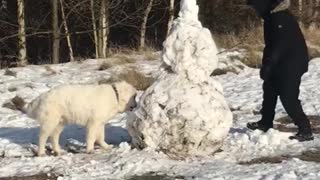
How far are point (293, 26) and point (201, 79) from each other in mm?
1289

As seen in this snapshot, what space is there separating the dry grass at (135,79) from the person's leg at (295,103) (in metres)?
6.12

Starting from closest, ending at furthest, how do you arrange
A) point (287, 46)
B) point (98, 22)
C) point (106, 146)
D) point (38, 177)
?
point (38, 177)
point (287, 46)
point (106, 146)
point (98, 22)

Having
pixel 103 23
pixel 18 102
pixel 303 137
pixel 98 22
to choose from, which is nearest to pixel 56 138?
pixel 303 137

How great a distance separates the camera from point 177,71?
734 cm

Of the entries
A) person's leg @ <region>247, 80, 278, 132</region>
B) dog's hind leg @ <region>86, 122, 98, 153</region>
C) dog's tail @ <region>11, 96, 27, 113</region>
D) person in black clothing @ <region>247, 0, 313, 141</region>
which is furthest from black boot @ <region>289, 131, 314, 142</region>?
dog's tail @ <region>11, 96, 27, 113</region>

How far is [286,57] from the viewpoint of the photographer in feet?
24.5

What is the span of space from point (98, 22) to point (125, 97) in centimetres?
1912

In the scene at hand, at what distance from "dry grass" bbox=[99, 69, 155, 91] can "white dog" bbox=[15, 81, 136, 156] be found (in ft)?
18.7

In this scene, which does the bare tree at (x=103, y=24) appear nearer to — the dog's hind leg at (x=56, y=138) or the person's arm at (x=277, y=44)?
the dog's hind leg at (x=56, y=138)

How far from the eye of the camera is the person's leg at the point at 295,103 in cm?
748

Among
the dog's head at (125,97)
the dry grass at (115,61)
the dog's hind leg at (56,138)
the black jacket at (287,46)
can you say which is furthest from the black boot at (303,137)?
the dry grass at (115,61)

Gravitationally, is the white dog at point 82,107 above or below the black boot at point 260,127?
above

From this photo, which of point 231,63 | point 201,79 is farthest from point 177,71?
point 231,63

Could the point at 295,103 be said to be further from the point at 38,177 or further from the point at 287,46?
the point at 38,177
